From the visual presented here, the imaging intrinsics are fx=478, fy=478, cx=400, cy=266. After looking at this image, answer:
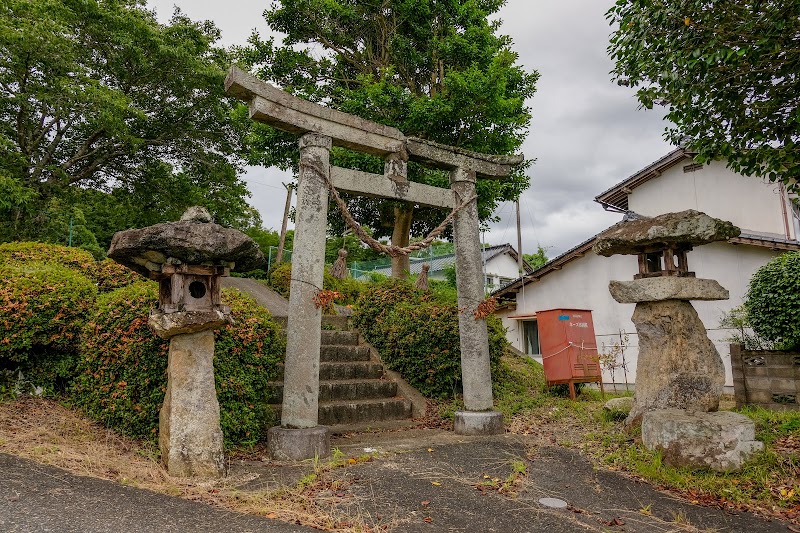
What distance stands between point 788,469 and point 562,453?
6.86 ft

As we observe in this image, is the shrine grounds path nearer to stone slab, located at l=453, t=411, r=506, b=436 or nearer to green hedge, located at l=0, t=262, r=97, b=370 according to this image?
stone slab, located at l=453, t=411, r=506, b=436

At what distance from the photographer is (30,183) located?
39.7 ft

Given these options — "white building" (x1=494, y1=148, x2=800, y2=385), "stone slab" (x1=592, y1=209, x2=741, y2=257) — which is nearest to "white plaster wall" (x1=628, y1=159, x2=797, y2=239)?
"white building" (x1=494, y1=148, x2=800, y2=385)

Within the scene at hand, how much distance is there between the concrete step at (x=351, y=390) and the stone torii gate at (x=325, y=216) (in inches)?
42.0

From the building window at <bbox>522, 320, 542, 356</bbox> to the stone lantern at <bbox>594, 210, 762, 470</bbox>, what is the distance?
379 inches

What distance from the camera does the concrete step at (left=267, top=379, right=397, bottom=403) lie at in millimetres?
6352

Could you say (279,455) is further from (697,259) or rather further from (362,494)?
(697,259)

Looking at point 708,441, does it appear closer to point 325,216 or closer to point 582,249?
point 325,216

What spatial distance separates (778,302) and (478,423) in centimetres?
542

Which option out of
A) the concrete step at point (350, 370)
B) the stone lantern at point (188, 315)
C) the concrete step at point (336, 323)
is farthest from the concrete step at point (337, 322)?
the stone lantern at point (188, 315)

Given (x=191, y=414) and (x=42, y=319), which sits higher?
(x=42, y=319)

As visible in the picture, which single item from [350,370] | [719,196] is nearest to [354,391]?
[350,370]

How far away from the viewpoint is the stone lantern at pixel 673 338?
4875 millimetres

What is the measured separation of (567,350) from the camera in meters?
8.67
